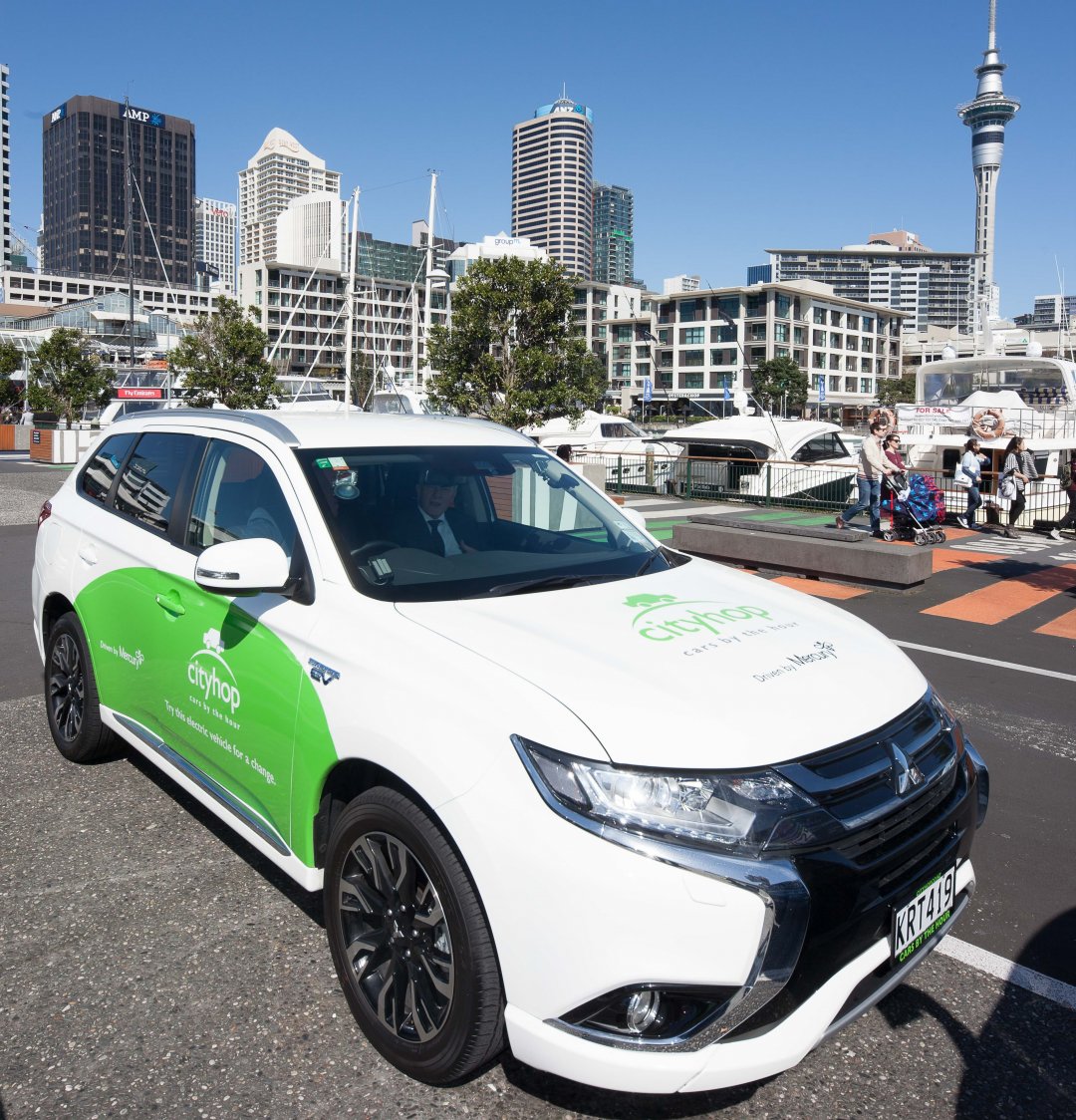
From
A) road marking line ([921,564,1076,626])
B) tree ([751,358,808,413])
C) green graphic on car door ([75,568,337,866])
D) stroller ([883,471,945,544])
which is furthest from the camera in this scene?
tree ([751,358,808,413])

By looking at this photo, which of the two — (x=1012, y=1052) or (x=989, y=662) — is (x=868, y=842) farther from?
(x=989, y=662)

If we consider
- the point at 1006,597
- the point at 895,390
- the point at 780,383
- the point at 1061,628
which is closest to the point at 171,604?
the point at 1061,628

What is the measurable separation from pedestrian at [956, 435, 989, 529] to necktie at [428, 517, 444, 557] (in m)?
15.8

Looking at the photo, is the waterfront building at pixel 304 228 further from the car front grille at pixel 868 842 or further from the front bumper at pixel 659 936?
the front bumper at pixel 659 936

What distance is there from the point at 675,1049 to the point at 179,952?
1.86 m

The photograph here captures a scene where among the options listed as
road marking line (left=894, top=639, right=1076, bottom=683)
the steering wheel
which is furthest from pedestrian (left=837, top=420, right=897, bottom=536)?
the steering wheel

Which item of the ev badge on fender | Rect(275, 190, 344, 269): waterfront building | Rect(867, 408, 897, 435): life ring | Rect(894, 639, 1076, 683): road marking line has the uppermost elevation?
Rect(275, 190, 344, 269): waterfront building

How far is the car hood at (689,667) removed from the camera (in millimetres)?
2389

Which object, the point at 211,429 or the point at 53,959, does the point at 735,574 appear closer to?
the point at 211,429

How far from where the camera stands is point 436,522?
3604mm

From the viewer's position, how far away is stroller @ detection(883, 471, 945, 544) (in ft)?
47.5

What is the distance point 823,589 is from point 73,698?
8232 millimetres

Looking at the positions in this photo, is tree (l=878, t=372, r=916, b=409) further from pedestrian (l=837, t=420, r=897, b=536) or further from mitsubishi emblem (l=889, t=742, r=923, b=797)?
mitsubishi emblem (l=889, t=742, r=923, b=797)

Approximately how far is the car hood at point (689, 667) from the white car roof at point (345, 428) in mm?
1005
